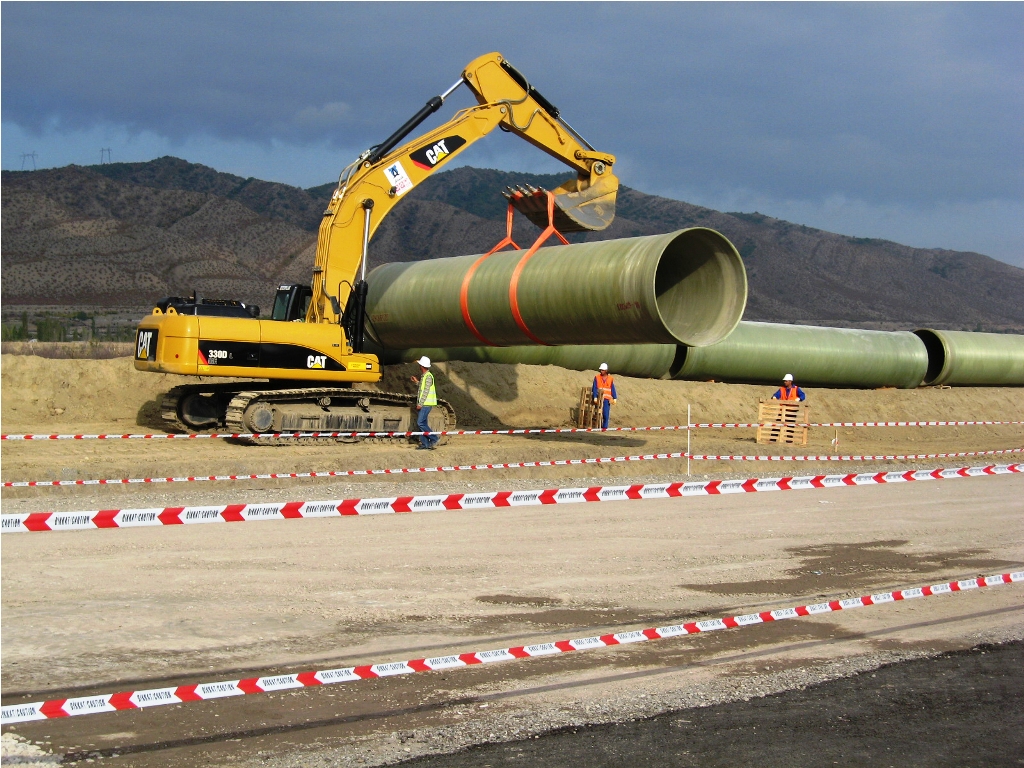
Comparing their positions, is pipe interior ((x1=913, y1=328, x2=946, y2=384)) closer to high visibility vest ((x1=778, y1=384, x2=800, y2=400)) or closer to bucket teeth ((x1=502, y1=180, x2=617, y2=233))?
high visibility vest ((x1=778, y1=384, x2=800, y2=400))

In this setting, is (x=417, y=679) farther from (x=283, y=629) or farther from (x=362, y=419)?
(x=362, y=419)

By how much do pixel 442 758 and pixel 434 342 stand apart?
13.5 meters

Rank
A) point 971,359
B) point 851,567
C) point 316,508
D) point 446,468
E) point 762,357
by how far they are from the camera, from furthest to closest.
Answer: point 971,359
point 762,357
point 446,468
point 851,567
point 316,508

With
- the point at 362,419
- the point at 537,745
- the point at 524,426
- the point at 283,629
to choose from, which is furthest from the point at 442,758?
the point at 524,426

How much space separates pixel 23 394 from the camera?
810 inches

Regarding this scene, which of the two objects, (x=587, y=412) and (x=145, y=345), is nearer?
(x=145, y=345)

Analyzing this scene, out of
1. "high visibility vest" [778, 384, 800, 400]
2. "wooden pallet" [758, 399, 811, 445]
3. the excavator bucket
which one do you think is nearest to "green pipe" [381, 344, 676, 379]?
"high visibility vest" [778, 384, 800, 400]

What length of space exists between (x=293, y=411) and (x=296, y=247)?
263 ft

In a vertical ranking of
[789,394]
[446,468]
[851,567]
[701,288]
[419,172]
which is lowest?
[851,567]

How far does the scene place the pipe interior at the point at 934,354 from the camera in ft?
106

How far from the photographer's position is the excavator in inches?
667

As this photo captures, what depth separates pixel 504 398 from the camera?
2370cm

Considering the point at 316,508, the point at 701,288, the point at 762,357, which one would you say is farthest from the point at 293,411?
the point at 762,357

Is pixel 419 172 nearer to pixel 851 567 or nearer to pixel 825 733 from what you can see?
pixel 851 567
